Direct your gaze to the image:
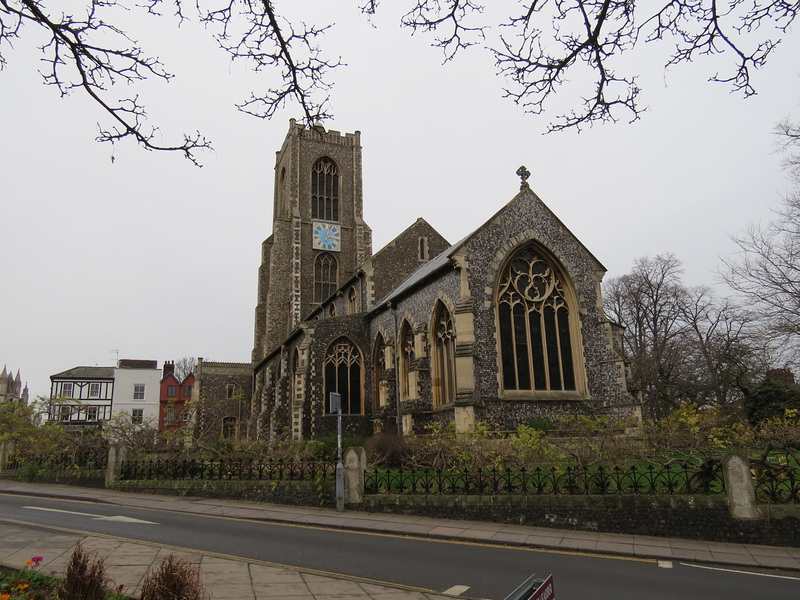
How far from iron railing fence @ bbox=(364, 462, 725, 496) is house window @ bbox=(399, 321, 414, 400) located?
9.85 m

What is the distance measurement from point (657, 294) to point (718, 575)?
111 feet

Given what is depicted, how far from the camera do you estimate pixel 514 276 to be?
2022 cm

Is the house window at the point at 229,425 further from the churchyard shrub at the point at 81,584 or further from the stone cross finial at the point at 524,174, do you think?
the churchyard shrub at the point at 81,584

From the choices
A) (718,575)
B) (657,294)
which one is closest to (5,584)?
(718,575)

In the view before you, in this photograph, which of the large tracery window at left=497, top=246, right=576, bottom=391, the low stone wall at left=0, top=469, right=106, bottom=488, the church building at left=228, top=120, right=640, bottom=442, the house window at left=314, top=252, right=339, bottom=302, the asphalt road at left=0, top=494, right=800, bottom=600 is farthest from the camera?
the house window at left=314, top=252, right=339, bottom=302

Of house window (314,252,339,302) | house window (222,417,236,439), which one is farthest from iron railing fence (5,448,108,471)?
house window (314,252,339,302)

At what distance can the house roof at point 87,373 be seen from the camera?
183 ft

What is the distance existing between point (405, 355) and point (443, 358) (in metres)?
3.27

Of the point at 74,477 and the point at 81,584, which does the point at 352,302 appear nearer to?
the point at 74,477

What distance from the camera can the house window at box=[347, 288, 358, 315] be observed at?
32656mm

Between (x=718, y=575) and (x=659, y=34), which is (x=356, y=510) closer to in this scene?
(x=718, y=575)

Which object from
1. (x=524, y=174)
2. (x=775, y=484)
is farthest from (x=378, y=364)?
(x=775, y=484)

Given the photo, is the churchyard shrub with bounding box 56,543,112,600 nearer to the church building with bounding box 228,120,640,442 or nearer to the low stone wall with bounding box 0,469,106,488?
the church building with bounding box 228,120,640,442

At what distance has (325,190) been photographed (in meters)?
45.4
